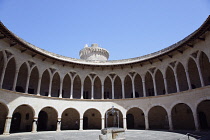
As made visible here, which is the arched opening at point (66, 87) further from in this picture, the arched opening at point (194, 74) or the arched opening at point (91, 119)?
the arched opening at point (194, 74)

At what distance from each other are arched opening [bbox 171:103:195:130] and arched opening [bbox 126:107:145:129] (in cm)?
480

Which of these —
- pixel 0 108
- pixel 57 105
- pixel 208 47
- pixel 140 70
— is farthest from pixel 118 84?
pixel 0 108

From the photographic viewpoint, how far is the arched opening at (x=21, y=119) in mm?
20242

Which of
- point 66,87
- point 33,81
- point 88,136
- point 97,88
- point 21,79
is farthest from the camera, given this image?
point 97,88

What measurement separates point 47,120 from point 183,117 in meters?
18.8

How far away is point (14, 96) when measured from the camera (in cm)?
1680

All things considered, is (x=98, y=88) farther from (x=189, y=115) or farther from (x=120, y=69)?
(x=189, y=115)

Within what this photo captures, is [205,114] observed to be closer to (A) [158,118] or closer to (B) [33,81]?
(A) [158,118]

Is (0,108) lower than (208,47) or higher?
lower

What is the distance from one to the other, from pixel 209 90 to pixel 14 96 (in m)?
19.7

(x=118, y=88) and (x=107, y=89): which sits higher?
(x=118, y=88)

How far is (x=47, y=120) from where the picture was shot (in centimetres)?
2284

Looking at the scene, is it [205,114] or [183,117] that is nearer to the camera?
[205,114]

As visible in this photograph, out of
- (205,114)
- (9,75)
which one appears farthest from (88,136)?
(205,114)
